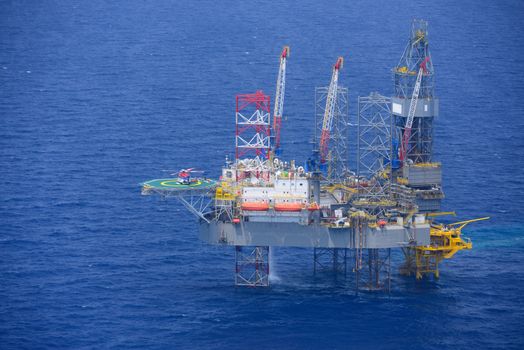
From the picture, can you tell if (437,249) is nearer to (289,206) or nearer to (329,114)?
(289,206)

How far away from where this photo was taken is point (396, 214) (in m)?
152

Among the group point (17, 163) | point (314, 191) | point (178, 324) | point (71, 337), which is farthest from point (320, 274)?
point (17, 163)

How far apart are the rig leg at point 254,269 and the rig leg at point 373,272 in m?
10.4

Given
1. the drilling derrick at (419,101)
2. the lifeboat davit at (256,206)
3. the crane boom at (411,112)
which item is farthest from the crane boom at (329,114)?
the lifeboat davit at (256,206)

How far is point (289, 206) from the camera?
14938 centimetres

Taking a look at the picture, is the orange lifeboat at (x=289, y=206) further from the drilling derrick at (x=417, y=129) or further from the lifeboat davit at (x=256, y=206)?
the drilling derrick at (x=417, y=129)

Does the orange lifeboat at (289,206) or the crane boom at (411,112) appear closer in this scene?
the orange lifeboat at (289,206)

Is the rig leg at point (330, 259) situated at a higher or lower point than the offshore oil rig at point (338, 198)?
lower

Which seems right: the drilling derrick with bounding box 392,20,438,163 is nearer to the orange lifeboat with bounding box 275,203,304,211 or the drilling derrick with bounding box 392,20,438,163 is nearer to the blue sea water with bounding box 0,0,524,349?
the blue sea water with bounding box 0,0,524,349

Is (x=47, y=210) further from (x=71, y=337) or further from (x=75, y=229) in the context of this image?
(x=71, y=337)

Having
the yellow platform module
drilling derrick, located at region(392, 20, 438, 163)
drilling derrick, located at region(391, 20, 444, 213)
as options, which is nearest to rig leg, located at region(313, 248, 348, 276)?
the yellow platform module

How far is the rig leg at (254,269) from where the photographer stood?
152750mm

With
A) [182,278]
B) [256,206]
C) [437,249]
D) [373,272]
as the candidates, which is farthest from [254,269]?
[437,249]

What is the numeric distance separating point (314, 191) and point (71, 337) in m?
32.1
